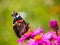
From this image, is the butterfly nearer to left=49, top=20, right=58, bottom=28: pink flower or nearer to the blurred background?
left=49, top=20, right=58, bottom=28: pink flower

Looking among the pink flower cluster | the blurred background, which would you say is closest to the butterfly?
the pink flower cluster

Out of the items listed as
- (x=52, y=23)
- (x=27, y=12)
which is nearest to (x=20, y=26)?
(x=52, y=23)

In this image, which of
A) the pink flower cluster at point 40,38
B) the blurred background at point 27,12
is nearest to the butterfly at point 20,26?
the pink flower cluster at point 40,38

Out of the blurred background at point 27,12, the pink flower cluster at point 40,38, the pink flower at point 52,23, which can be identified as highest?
the pink flower at point 52,23

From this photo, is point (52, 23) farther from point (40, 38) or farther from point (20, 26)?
point (20, 26)

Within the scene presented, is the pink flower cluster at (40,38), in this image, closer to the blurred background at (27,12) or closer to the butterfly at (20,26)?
the butterfly at (20,26)

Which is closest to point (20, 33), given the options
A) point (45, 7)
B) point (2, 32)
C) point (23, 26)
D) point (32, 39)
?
point (23, 26)

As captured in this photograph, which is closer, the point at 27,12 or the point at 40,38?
the point at 40,38

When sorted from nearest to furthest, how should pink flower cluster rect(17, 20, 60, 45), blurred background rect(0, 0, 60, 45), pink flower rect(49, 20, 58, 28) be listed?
pink flower cluster rect(17, 20, 60, 45)
pink flower rect(49, 20, 58, 28)
blurred background rect(0, 0, 60, 45)

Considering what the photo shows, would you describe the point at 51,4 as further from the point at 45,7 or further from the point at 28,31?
the point at 28,31
